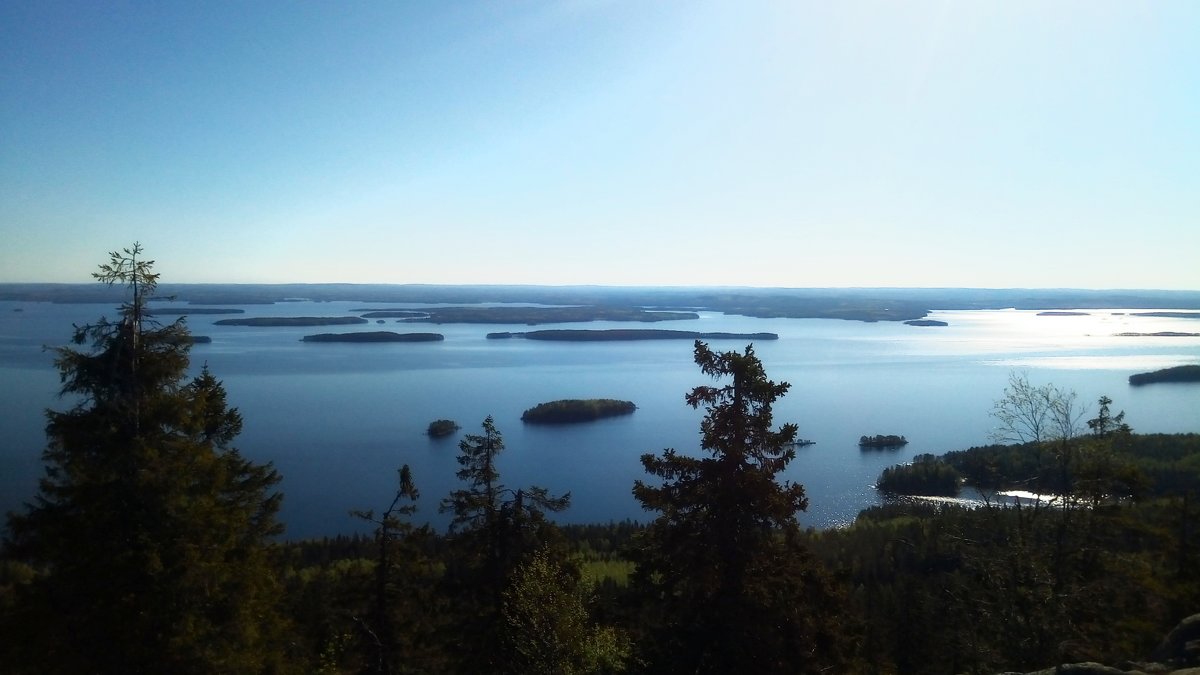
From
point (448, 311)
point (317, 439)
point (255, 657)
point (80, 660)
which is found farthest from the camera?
point (448, 311)

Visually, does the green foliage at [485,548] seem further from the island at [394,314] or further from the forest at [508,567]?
the island at [394,314]

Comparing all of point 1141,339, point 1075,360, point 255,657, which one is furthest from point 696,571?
point 1141,339

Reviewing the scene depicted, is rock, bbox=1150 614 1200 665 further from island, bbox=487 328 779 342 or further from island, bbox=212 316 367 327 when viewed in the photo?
island, bbox=212 316 367 327

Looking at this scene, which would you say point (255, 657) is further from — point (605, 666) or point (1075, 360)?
point (1075, 360)

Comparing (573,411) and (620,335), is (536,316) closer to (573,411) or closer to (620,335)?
(620,335)

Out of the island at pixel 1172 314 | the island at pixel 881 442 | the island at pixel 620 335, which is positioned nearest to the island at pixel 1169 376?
the island at pixel 881 442

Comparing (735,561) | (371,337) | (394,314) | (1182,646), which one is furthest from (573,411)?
(394,314)

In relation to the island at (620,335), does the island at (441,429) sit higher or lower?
lower
